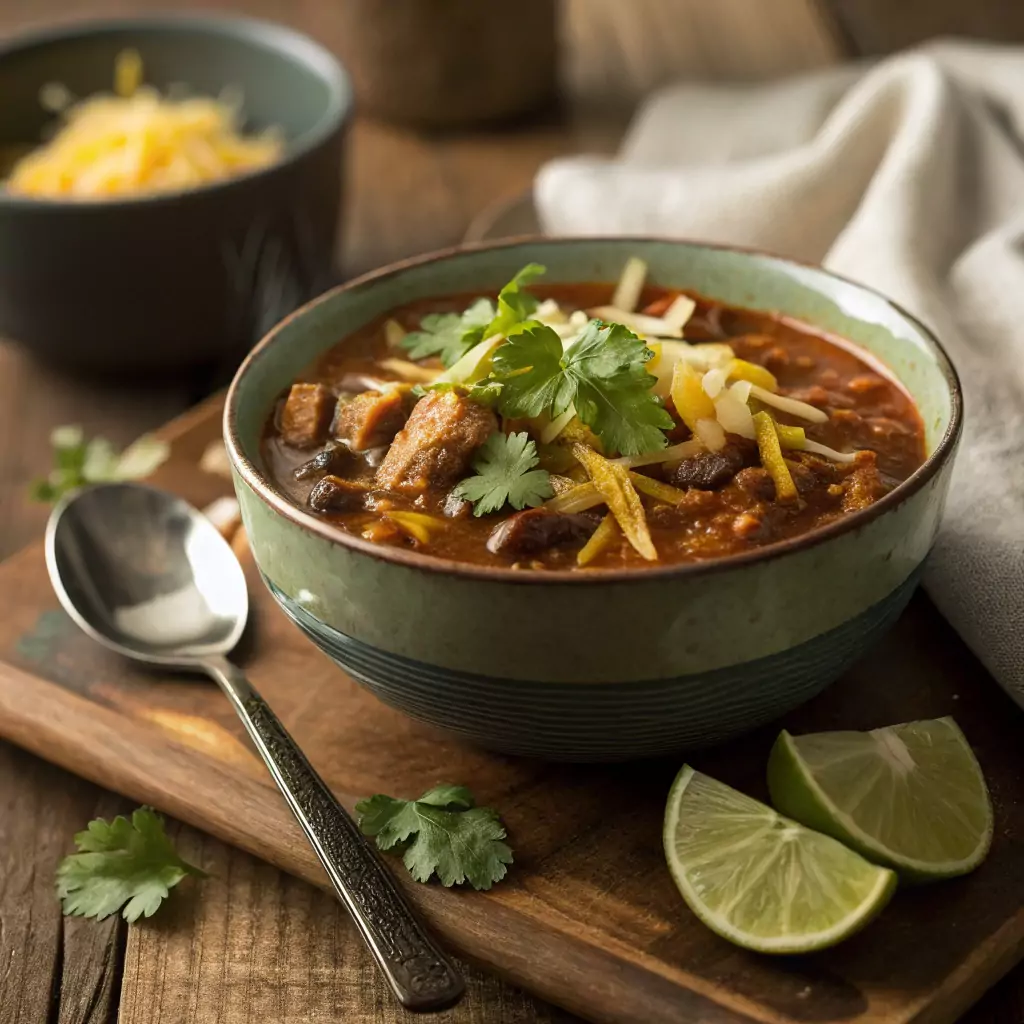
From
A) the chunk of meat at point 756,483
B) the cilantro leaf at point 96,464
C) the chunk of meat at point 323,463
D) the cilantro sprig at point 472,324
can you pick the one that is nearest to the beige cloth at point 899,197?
the chunk of meat at point 756,483

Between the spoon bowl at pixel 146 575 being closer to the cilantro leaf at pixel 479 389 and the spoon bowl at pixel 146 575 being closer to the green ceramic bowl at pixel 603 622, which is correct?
the green ceramic bowl at pixel 603 622

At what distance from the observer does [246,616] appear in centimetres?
282

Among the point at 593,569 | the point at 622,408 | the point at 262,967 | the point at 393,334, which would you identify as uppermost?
the point at 622,408

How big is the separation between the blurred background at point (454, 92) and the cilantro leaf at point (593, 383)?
5.30ft

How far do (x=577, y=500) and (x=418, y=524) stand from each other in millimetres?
244

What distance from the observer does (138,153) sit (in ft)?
13.2

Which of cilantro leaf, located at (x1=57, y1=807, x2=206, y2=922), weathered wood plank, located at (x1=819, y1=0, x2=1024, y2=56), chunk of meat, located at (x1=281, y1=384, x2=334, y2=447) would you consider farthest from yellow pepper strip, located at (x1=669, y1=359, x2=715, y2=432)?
weathered wood plank, located at (x1=819, y1=0, x2=1024, y2=56)

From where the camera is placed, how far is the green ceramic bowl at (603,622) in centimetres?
204

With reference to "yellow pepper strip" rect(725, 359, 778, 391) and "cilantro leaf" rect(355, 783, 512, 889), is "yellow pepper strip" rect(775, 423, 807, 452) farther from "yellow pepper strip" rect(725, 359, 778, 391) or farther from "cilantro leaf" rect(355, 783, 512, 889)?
"cilantro leaf" rect(355, 783, 512, 889)

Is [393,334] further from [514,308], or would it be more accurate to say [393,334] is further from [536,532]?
[536,532]

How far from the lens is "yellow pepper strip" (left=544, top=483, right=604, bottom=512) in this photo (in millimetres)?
2260

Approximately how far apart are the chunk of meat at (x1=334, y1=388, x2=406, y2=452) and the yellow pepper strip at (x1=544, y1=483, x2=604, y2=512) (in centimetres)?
40

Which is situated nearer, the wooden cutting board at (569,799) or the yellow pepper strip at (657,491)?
the wooden cutting board at (569,799)

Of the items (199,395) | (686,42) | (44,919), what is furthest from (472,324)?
(686,42)
